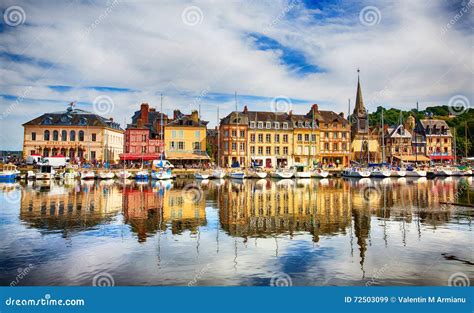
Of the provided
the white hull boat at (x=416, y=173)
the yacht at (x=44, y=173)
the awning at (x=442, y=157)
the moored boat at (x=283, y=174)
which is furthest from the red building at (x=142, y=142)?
the awning at (x=442, y=157)

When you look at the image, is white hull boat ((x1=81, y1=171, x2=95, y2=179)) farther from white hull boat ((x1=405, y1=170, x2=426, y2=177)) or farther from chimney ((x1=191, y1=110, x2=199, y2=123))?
white hull boat ((x1=405, y1=170, x2=426, y2=177))

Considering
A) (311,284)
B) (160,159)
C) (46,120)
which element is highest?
(46,120)

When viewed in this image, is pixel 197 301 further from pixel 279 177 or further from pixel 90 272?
pixel 279 177

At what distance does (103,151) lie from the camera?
5450cm

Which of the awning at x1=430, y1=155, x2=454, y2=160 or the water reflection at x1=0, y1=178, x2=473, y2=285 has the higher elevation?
the awning at x1=430, y1=155, x2=454, y2=160

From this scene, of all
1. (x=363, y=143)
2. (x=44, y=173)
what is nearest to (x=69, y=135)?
(x=44, y=173)

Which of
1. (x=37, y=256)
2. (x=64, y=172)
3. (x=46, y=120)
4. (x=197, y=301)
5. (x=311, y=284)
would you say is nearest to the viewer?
(x=197, y=301)

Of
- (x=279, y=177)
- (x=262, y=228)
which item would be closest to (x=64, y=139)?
(x=279, y=177)

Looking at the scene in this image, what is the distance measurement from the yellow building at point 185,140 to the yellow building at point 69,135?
363 inches

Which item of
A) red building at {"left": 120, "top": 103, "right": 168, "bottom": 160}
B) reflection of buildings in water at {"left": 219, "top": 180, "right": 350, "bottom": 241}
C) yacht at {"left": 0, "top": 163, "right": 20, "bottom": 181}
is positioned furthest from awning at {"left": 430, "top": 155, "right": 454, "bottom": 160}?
yacht at {"left": 0, "top": 163, "right": 20, "bottom": 181}

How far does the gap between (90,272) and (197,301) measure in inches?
129

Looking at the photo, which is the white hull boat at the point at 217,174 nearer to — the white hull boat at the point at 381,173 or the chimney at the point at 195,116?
the chimney at the point at 195,116

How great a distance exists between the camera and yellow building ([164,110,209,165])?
182 ft

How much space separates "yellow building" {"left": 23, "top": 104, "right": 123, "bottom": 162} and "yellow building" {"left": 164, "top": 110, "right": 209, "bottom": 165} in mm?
9221
